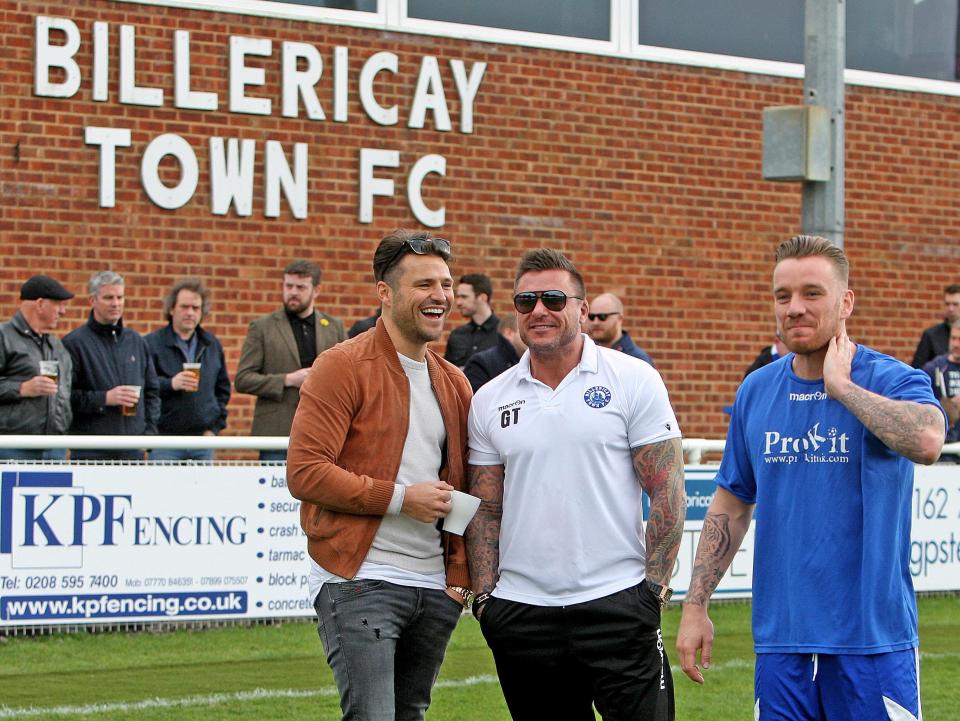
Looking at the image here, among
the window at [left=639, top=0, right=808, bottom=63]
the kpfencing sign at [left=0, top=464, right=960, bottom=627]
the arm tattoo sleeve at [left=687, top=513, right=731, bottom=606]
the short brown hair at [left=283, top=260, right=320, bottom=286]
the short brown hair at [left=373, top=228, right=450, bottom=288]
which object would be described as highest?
the window at [left=639, top=0, right=808, bottom=63]

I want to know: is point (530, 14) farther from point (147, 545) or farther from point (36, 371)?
point (147, 545)

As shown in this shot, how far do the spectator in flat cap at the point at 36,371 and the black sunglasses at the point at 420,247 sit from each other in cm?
509

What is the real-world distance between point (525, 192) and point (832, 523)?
10.3 m

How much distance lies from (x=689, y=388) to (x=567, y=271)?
10354mm

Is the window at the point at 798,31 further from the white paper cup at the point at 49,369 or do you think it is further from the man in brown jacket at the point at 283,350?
the white paper cup at the point at 49,369

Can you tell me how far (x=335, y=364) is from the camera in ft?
15.9

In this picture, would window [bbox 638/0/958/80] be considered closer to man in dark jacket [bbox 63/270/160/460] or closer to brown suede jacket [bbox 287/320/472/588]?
man in dark jacket [bbox 63/270/160/460]

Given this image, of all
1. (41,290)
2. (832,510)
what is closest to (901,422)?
(832,510)

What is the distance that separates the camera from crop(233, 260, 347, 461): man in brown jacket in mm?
11008

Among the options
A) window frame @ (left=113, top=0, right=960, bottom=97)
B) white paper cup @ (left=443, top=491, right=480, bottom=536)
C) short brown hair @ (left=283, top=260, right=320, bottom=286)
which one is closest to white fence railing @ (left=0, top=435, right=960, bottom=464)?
short brown hair @ (left=283, top=260, right=320, bottom=286)

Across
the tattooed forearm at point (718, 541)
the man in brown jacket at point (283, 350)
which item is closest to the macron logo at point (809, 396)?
the tattooed forearm at point (718, 541)

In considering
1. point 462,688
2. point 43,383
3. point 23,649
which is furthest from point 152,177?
point 462,688

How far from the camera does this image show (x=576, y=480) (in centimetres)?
465

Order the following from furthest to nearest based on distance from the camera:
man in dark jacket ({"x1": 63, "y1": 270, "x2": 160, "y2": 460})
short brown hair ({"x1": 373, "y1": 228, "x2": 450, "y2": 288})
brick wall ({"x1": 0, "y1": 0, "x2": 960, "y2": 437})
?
brick wall ({"x1": 0, "y1": 0, "x2": 960, "y2": 437}) → man in dark jacket ({"x1": 63, "y1": 270, "x2": 160, "y2": 460}) → short brown hair ({"x1": 373, "y1": 228, "x2": 450, "y2": 288})
